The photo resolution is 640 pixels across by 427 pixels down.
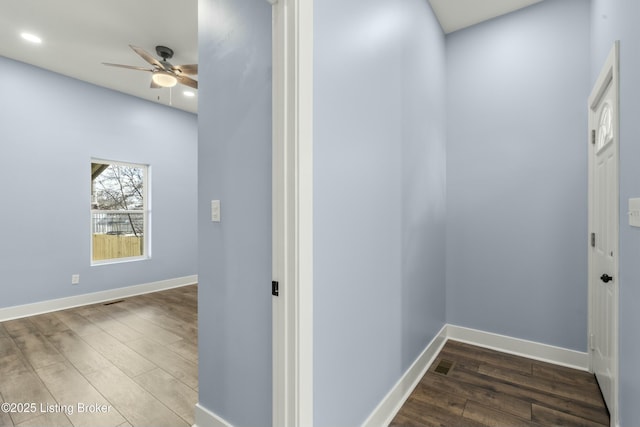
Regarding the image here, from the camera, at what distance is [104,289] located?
15.0 ft

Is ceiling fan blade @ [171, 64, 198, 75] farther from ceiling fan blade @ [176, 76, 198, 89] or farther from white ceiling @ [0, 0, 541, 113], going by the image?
white ceiling @ [0, 0, 541, 113]

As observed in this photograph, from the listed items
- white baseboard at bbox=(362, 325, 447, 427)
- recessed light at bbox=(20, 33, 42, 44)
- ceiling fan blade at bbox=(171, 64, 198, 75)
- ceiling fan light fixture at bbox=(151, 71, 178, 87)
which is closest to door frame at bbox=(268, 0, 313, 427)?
white baseboard at bbox=(362, 325, 447, 427)

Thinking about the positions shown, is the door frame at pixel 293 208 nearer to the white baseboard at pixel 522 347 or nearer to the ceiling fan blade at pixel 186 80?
the white baseboard at pixel 522 347

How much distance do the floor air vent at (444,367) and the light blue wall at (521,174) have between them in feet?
1.96

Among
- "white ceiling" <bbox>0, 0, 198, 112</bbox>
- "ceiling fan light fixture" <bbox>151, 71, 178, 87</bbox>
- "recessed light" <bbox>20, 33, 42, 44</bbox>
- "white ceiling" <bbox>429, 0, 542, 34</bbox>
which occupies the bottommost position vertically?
"ceiling fan light fixture" <bbox>151, 71, 178, 87</bbox>

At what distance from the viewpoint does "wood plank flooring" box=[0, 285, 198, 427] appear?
199 centimetres

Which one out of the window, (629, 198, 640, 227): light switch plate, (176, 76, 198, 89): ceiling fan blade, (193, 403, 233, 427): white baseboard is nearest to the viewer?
(629, 198, 640, 227): light switch plate

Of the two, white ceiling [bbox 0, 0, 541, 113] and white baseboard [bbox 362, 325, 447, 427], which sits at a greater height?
white ceiling [bbox 0, 0, 541, 113]

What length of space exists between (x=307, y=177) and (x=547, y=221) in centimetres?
250

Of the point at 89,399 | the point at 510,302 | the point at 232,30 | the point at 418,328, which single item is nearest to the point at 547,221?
the point at 510,302

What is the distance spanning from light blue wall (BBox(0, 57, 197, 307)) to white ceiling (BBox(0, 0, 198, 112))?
1.32ft

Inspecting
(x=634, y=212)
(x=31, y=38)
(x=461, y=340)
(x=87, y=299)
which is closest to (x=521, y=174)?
(x=634, y=212)

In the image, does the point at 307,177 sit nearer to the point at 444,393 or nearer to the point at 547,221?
the point at 444,393

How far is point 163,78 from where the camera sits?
11.5ft
